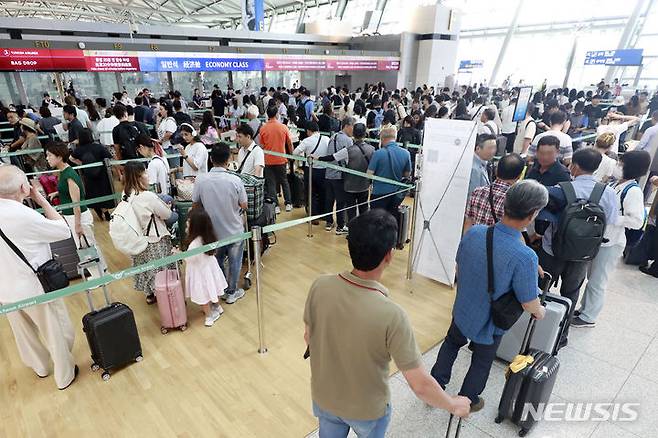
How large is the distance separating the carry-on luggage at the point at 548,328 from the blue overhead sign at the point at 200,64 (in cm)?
1215

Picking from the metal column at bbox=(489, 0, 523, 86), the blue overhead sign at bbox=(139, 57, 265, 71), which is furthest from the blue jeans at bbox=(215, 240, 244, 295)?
the metal column at bbox=(489, 0, 523, 86)

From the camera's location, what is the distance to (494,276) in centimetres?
203

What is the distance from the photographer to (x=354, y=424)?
61.2 inches

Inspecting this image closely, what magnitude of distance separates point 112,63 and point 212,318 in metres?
10.1

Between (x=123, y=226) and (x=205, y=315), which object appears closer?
(x=123, y=226)

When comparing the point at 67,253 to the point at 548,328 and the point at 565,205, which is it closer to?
the point at 548,328

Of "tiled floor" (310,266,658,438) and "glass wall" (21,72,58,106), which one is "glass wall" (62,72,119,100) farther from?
"tiled floor" (310,266,658,438)

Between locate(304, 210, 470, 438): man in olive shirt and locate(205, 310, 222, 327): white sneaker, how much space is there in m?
2.41

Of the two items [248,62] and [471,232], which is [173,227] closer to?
[471,232]

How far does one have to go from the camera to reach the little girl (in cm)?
338

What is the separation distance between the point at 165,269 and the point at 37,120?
705cm

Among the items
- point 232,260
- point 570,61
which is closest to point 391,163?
point 232,260

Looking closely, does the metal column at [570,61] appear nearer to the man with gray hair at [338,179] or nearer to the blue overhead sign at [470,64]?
the blue overhead sign at [470,64]

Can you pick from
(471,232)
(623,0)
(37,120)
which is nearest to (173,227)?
(471,232)
